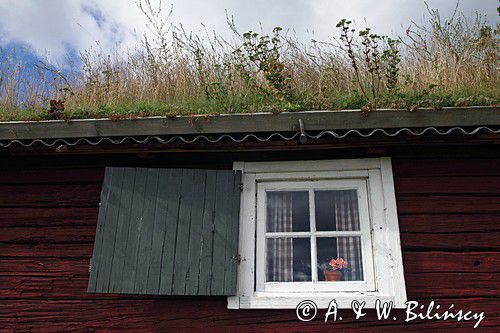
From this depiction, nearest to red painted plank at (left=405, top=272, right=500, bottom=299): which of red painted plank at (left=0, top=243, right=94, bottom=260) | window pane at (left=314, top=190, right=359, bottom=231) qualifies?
window pane at (left=314, top=190, right=359, bottom=231)

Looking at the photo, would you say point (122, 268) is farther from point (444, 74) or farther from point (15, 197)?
point (444, 74)

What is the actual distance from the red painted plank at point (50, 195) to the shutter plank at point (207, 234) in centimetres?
101

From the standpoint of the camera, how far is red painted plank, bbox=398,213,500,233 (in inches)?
128

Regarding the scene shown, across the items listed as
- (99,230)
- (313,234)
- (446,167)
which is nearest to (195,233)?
(99,230)

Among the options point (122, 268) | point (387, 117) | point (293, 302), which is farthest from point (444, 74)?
point (122, 268)

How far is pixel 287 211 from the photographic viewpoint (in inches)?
139

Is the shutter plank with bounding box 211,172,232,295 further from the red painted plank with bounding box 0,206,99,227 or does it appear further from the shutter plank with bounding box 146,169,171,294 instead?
the red painted plank with bounding box 0,206,99,227

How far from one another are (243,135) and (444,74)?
11.2 ft

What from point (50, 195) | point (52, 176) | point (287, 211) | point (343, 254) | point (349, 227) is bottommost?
point (343, 254)

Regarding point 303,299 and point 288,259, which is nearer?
point 303,299

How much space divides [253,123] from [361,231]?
1214 millimetres

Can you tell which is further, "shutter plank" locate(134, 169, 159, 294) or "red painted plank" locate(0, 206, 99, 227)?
"red painted plank" locate(0, 206, 99, 227)

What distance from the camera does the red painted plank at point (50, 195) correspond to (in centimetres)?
365

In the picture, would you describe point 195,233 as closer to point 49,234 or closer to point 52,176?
point 49,234
